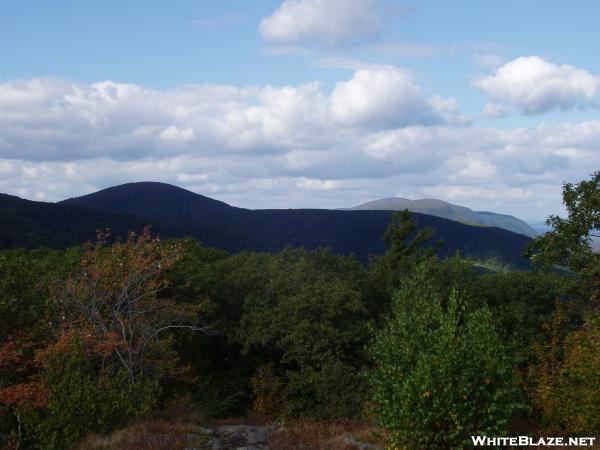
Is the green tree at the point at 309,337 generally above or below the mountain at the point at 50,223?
below

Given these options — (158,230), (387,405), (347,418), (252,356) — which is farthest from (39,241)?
(387,405)

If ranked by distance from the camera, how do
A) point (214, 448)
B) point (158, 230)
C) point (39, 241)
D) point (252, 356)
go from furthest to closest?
point (158, 230)
point (39, 241)
point (252, 356)
point (214, 448)

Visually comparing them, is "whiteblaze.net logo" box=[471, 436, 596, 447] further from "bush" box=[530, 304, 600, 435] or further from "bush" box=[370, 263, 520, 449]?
"bush" box=[530, 304, 600, 435]

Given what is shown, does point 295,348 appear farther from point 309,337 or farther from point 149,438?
point 149,438

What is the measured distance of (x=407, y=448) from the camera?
12891 mm

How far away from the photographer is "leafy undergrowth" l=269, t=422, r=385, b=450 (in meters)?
16.4

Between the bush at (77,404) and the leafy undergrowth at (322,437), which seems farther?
the bush at (77,404)

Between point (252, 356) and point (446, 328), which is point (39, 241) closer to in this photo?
point (252, 356)

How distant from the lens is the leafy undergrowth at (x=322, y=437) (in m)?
16.4

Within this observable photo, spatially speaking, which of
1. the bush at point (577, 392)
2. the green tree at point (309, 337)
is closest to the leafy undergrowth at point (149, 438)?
the green tree at point (309, 337)

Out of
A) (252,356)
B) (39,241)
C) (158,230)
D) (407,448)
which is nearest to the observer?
(407,448)

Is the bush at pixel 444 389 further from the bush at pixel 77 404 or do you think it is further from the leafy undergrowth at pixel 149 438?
the bush at pixel 77 404

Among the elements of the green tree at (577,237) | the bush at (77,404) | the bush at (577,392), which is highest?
the green tree at (577,237)

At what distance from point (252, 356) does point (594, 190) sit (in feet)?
59.9
